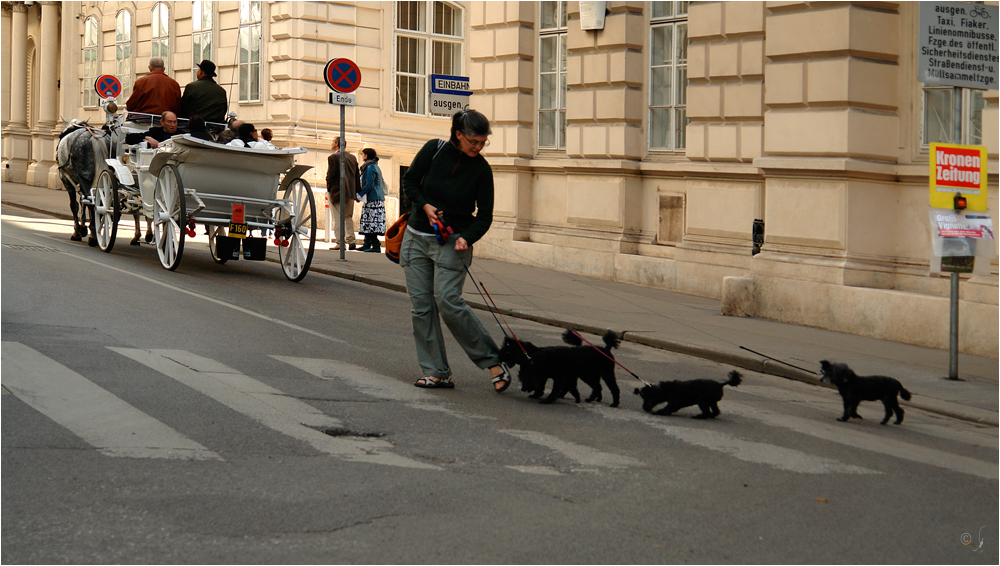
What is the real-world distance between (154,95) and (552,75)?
6.42 meters

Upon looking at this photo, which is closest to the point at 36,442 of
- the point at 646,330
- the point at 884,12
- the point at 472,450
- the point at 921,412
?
the point at 472,450

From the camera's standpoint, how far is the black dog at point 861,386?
7.21m

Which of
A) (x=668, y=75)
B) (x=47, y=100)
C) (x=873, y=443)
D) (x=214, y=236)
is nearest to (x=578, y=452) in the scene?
(x=873, y=443)

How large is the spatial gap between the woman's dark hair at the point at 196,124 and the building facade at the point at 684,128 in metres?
1.55

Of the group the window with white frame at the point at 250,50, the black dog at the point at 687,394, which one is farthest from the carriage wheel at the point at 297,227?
the window with white frame at the point at 250,50

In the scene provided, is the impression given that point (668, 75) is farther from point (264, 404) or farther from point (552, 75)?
point (264, 404)

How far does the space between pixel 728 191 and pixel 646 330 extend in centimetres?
414

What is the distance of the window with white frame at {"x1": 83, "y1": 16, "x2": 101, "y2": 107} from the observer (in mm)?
33375

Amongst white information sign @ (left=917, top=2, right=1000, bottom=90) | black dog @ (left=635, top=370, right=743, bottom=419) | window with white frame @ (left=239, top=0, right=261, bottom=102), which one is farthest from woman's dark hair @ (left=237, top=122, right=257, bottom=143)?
window with white frame @ (left=239, top=0, right=261, bottom=102)

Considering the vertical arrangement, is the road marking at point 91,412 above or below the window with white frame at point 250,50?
below

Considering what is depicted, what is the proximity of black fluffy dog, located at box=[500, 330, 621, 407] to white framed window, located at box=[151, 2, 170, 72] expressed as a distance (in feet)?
80.7

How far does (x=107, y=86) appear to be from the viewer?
1043 inches

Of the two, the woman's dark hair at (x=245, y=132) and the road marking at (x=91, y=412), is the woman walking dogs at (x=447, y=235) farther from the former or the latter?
the woman's dark hair at (x=245, y=132)

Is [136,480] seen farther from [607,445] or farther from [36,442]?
[607,445]
